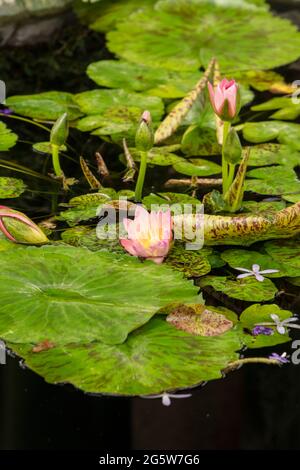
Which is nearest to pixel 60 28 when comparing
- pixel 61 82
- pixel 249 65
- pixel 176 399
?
pixel 61 82

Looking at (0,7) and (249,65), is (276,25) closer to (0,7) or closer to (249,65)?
(249,65)

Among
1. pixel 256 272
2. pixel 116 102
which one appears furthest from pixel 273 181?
pixel 116 102

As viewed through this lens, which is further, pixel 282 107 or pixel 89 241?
pixel 282 107

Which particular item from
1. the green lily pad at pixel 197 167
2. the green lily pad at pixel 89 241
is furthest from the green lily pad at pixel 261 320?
the green lily pad at pixel 197 167

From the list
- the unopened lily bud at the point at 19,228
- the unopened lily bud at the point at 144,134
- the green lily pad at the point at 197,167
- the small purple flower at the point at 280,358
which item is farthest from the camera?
the green lily pad at the point at 197,167

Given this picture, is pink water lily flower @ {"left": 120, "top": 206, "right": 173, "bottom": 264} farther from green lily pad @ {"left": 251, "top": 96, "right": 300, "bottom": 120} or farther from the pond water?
green lily pad @ {"left": 251, "top": 96, "right": 300, "bottom": 120}

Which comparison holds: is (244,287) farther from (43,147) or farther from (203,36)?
(203,36)

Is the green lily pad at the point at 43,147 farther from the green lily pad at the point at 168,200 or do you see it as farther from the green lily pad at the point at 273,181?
the green lily pad at the point at 273,181
